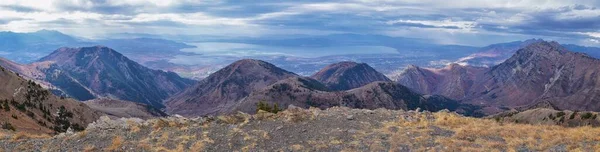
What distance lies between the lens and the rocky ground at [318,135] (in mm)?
30328

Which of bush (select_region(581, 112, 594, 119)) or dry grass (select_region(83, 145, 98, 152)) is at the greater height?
dry grass (select_region(83, 145, 98, 152))

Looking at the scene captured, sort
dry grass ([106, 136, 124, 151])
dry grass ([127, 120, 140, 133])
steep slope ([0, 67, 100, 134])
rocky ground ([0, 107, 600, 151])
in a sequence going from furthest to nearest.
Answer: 1. steep slope ([0, 67, 100, 134])
2. dry grass ([127, 120, 140, 133])
3. dry grass ([106, 136, 124, 151])
4. rocky ground ([0, 107, 600, 151])

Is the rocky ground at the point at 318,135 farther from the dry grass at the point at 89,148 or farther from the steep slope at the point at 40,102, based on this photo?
the steep slope at the point at 40,102

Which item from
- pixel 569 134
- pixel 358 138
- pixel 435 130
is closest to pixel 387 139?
pixel 358 138

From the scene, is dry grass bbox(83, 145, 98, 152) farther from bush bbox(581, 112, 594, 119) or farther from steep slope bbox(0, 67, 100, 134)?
bush bbox(581, 112, 594, 119)

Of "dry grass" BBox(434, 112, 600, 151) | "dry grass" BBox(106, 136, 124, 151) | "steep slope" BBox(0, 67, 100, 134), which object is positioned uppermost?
"dry grass" BBox(434, 112, 600, 151)

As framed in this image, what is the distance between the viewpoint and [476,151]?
28297mm

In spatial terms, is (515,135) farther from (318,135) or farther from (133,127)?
(133,127)

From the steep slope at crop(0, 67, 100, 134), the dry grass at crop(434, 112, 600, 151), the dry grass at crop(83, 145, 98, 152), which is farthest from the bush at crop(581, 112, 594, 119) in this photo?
the steep slope at crop(0, 67, 100, 134)

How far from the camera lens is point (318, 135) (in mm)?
34531

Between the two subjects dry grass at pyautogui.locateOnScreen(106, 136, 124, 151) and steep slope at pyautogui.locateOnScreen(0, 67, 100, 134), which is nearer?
dry grass at pyautogui.locateOnScreen(106, 136, 124, 151)

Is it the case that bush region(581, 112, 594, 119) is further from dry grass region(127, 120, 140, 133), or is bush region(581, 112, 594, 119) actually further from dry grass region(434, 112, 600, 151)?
dry grass region(127, 120, 140, 133)

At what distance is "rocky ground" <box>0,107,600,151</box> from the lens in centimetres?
3033

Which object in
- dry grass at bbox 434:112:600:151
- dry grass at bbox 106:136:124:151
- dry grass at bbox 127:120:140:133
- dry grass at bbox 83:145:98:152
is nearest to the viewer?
dry grass at bbox 434:112:600:151
